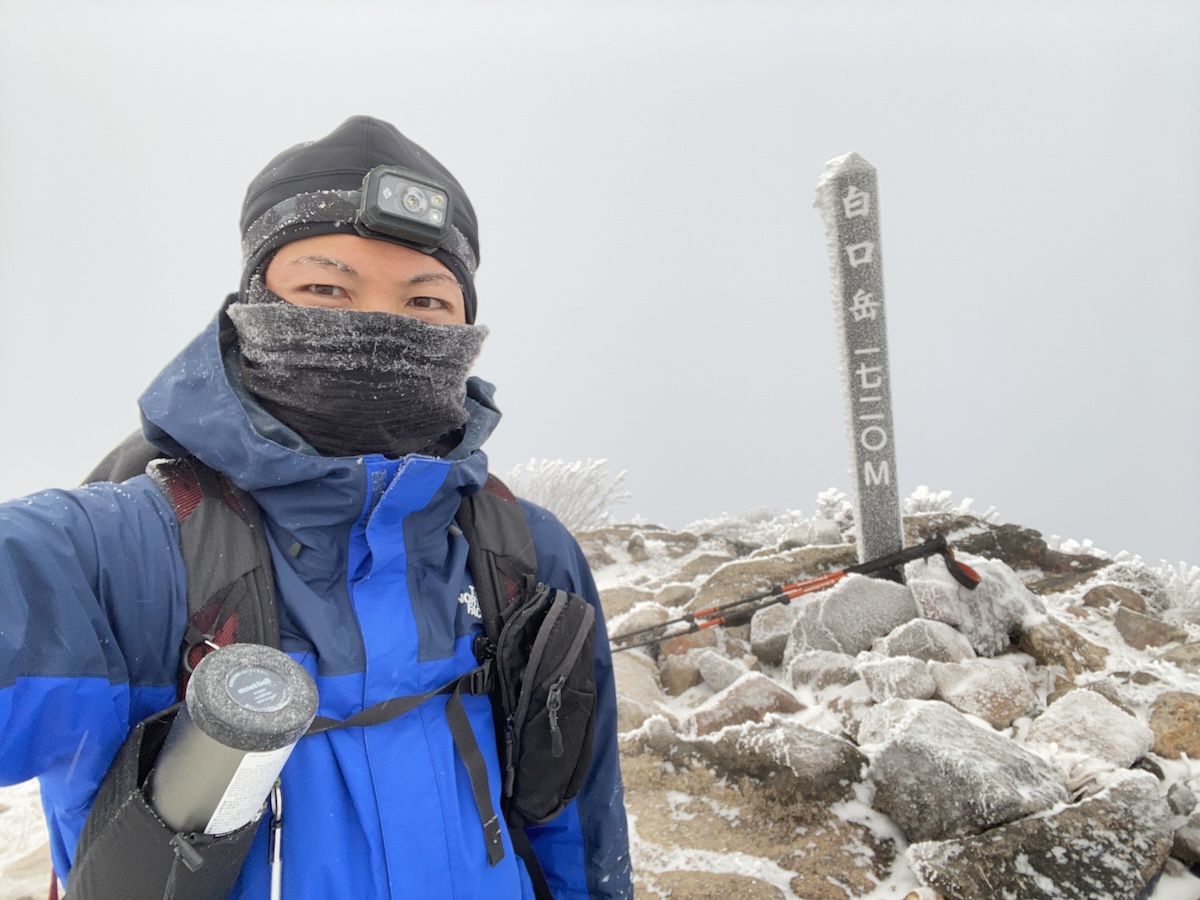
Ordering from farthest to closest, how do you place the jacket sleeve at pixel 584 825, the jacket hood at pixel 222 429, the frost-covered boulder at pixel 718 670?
the frost-covered boulder at pixel 718 670
the jacket sleeve at pixel 584 825
the jacket hood at pixel 222 429

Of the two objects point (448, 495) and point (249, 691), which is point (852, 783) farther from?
point (249, 691)

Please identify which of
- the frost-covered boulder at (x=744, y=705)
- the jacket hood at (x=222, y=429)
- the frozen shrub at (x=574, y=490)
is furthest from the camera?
the frozen shrub at (x=574, y=490)

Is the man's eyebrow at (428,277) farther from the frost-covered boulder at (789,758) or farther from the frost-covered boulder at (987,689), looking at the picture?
the frost-covered boulder at (987,689)

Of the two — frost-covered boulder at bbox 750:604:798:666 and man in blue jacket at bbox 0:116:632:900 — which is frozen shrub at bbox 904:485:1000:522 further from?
man in blue jacket at bbox 0:116:632:900

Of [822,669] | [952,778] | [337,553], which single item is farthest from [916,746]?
[337,553]

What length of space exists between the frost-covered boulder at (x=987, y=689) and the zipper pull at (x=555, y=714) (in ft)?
10.2

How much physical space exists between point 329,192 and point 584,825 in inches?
70.7

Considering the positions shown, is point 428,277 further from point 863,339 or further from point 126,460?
point 863,339

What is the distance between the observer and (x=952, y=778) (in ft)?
9.47

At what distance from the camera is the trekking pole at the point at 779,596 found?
4.88 m

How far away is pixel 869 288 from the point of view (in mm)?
5500

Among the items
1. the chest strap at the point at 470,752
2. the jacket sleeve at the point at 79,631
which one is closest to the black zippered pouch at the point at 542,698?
the chest strap at the point at 470,752

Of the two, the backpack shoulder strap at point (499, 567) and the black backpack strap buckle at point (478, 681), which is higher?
the backpack shoulder strap at point (499, 567)

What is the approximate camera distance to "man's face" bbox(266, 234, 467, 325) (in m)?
1.61
